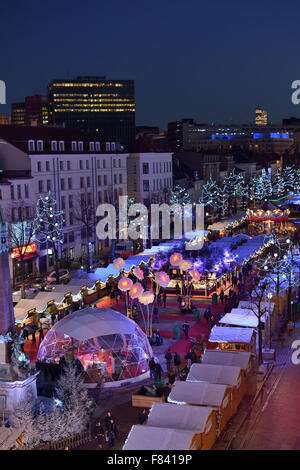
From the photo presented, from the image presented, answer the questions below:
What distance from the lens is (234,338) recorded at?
2794 cm

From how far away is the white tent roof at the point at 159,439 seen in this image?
56.7 ft

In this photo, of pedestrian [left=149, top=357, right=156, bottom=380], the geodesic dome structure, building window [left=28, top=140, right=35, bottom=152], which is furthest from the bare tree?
pedestrian [left=149, top=357, right=156, bottom=380]

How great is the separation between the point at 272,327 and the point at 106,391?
10950mm

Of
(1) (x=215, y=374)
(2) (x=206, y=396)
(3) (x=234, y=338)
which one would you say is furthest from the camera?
(3) (x=234, y=338)

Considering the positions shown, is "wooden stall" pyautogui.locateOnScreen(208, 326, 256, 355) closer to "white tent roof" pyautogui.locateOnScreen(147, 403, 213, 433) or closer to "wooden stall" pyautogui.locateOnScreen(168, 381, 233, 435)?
"wooden stall" pyautogui.locateOnScreen(168, 381, 233, 435)

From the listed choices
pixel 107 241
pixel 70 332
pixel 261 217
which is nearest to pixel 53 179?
pixel 107 241

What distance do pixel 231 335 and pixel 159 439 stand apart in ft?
37.5

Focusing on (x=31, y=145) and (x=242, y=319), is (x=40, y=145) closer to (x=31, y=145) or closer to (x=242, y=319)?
(x=31, y=145)

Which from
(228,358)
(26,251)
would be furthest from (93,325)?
(26,251)

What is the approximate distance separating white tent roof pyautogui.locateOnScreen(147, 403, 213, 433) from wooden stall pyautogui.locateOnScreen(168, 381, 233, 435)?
1229mm

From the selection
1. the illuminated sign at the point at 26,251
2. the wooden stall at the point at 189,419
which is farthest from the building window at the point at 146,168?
the wooden stall at the point at 189,419

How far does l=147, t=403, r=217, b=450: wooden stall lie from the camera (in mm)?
18734

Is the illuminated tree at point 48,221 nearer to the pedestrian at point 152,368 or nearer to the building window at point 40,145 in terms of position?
the building window at point 40,145

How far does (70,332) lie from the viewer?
87.1 ft
